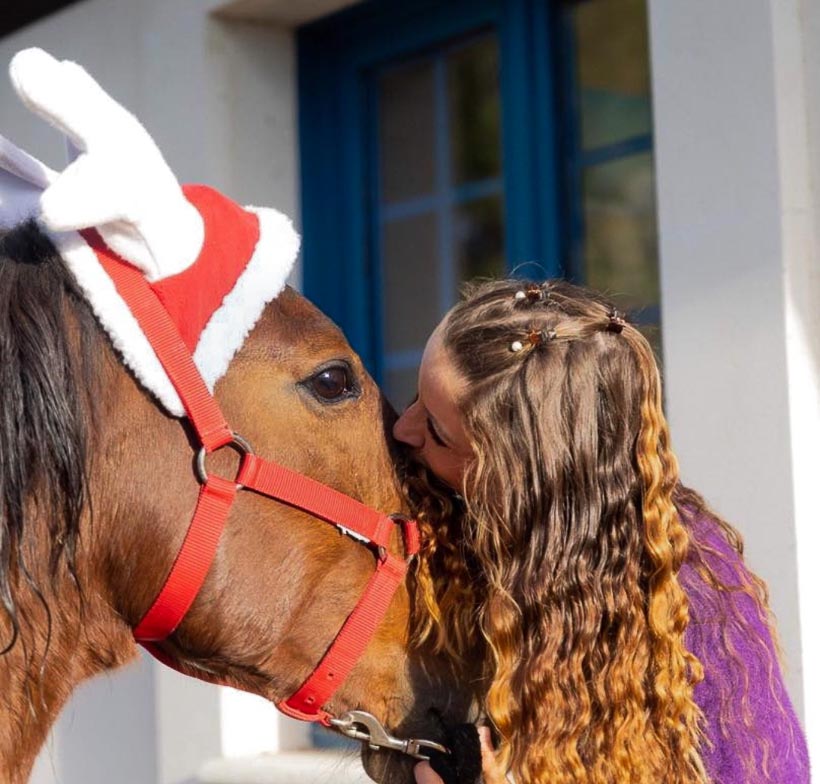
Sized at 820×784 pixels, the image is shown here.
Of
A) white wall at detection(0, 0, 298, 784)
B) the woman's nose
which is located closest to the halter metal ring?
the woman's nose

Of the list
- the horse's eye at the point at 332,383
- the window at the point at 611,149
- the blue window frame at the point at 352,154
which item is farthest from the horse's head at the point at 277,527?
the blue window frame at the point at 352,154

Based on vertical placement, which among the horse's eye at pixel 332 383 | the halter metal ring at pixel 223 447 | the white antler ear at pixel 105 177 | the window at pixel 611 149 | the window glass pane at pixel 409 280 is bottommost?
the halter metal ring at pixel 223 447

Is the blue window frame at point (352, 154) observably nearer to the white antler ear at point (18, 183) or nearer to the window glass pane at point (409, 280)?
the window glass pane at point (409, 280)

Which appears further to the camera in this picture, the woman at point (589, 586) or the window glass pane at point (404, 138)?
the window glass pane at point (404, 138)

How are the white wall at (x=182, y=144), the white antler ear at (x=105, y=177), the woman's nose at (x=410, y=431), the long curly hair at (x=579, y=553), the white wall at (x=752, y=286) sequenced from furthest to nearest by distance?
the white wall at (x=182, y=144)
the white wall at (x=752, y=286)
the woman's nose at (x=410, y=431)
the long curly hair at (x=579, y=553)
the white antler ear at (x=105, y=177)

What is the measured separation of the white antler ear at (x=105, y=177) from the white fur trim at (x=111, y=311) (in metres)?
0.03

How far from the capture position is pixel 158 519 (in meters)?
1.43

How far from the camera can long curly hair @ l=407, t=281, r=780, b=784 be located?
4.99 ft

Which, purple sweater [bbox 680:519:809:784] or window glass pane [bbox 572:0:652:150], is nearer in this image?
purple sweater [bbox 680:519:809:784]

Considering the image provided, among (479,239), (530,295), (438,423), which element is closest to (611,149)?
(479,239)

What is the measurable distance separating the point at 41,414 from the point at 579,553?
62 cm

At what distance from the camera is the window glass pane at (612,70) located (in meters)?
3.10

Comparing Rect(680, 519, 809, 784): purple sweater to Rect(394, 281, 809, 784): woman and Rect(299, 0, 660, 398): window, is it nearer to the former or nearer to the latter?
Rect(394, 281, 809, 784): woman

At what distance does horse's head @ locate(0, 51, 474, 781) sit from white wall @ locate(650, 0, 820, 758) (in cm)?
74
